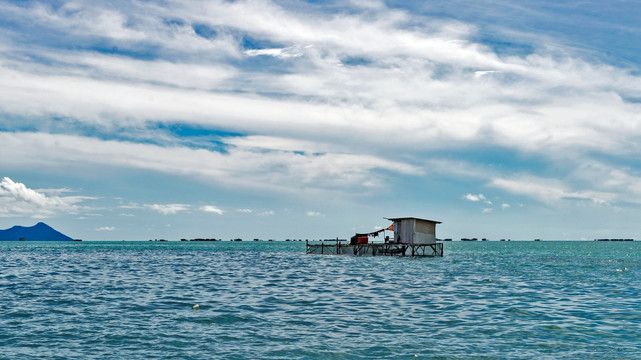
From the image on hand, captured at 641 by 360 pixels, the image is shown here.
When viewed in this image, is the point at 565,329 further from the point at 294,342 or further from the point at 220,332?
the point at 220,332

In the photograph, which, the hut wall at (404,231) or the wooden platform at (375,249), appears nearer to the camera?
the hut wall at (404,231)

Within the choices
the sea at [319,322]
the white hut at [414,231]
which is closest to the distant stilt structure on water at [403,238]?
the white hut at [414,231]

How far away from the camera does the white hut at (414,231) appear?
85.2 m

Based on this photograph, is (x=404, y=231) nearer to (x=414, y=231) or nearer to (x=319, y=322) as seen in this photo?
(x=414, y=231)

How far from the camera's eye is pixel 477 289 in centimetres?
3803

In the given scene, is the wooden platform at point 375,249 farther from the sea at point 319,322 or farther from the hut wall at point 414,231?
the sea at point 319,322

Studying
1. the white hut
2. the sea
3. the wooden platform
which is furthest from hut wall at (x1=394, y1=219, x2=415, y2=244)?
the sea

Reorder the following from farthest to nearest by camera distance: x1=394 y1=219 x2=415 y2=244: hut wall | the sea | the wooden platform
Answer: the wooden platform < x1=394 y1=219 x2=415 y2=244: hut wall < the sea

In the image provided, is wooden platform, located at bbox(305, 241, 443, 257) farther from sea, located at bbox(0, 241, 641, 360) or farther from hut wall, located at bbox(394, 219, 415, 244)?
sea, located at bbox(0, 241, 641, 360)

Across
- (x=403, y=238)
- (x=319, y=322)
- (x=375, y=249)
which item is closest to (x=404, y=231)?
(x=403, y=238)

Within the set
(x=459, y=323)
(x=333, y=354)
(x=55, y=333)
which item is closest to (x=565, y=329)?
(x=459, y=323)

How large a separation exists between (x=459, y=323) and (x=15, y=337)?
18876 millimetres

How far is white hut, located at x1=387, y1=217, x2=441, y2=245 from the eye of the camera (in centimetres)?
8519

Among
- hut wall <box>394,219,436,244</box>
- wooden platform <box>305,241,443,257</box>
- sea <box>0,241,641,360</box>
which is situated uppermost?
hut wall <box>394,219,436,244</box>
